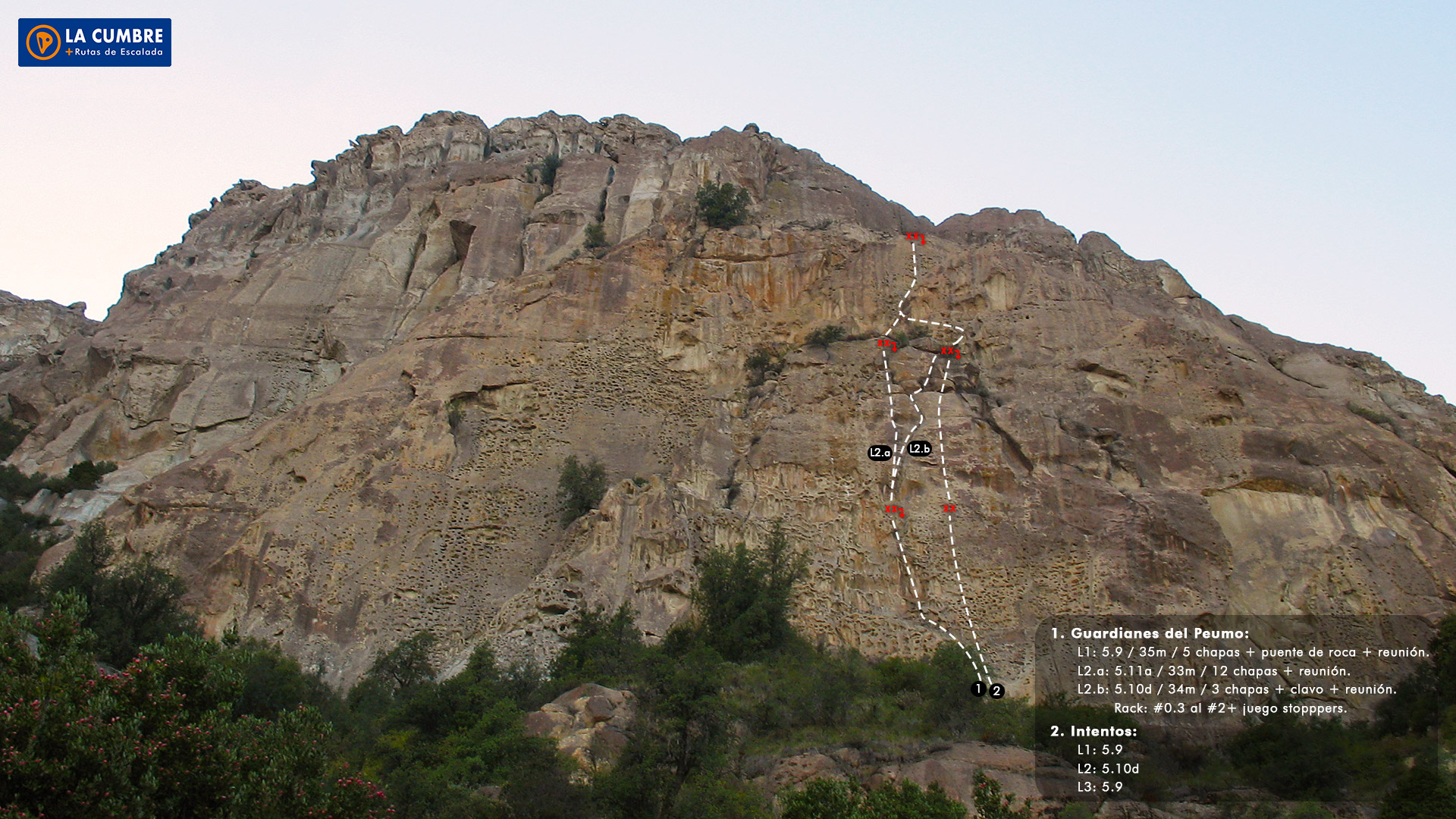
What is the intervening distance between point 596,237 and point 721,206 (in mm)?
4417

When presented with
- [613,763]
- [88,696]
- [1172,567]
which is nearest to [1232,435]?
[1172,567]

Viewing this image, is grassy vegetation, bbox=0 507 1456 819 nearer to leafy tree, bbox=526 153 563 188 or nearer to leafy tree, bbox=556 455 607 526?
leafy tree, bbox=556 455 607 526

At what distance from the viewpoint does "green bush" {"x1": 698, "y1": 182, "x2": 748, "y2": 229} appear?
37.4 m

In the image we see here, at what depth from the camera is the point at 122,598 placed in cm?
2284

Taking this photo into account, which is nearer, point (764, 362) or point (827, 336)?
point (764, 362)

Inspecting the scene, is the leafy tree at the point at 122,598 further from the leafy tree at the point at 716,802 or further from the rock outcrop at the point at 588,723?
the leafy tree at the point at 716,802

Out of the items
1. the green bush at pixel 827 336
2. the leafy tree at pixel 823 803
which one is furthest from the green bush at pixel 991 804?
the green bush at pixel 827 336

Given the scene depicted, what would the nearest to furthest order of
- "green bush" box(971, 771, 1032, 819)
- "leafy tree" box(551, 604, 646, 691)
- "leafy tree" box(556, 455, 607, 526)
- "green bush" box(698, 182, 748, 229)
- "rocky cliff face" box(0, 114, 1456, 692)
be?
1. "green bush" box(971, 771, 1032, 819)
2. "leafy tree" box(551, 604, 646, 691)
3. "rocky cliff face" box(0, 114, 1456, 692)
4. "leafy tree" box(556, 455, 607, 526)
5. "green bush" box(698, 182, 748, 229)

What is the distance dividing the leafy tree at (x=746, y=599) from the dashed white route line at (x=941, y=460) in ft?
9.78

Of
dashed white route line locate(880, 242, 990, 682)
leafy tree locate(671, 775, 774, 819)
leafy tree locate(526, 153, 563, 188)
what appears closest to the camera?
leafy tree locate(671, 775, 774, 819)

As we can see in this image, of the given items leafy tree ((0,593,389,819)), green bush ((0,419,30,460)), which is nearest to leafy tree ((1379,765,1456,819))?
leafy tree ((0,593,389,819))

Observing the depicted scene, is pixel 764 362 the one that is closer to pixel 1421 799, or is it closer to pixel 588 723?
pixel 588 723

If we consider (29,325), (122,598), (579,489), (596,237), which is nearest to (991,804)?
(579,489)

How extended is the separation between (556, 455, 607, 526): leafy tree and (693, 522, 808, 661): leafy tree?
347 cm
